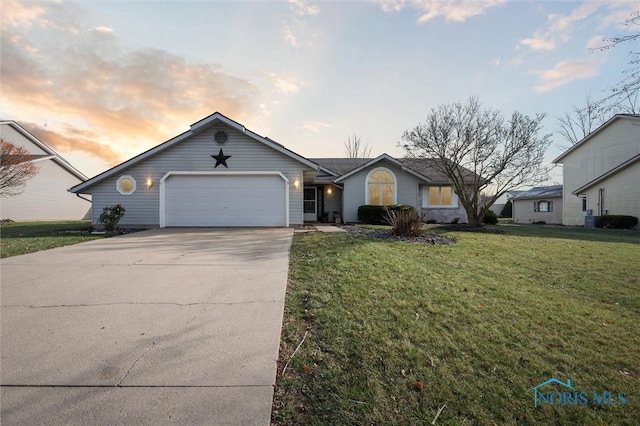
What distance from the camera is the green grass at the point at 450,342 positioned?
210cm

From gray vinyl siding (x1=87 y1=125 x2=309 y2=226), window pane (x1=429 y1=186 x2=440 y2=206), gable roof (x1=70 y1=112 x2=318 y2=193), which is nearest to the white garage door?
gray vinyl siding (x1=87 y1=125 x2=309 y2=226)

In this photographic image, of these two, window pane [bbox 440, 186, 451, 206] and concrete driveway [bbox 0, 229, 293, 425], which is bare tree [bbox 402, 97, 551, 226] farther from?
concrete driveway [bbox 0, 229, 293, 425]

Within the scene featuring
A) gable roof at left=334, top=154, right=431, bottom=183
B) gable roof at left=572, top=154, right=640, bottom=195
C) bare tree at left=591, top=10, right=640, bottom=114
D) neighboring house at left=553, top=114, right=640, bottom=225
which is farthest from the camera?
gable roof at left=334, top=154, right=431, bottom=183

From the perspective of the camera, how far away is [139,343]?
2809 mm

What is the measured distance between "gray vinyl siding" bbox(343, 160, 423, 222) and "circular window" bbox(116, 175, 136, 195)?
11.4 metres

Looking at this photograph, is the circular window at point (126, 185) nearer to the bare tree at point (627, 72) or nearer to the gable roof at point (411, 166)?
the gable roof at point (411, 166)

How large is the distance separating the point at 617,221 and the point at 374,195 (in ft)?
48.0

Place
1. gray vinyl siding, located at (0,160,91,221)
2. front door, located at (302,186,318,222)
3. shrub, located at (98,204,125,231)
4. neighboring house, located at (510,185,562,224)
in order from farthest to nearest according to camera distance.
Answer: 1. neighboring house, located at (510,185,562,224)
2. gray vinyl siding, located at (0,160,91,221)
3. front door, located at (302,186,318,222)
4. shrub, located at (98,204,125,231)

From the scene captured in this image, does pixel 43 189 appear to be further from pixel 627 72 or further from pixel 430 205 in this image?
pixel 627 72

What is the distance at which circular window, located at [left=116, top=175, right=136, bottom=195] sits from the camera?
1295cm

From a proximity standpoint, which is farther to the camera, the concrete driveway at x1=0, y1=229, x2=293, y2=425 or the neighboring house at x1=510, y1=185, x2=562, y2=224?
the neighboring house at x1=510, y1=185, x2=562, y2=224

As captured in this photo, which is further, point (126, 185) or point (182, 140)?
point (126, 185)

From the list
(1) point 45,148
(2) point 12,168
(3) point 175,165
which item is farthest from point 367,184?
(1) point 45,148

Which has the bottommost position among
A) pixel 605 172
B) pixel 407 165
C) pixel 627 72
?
pixel 627 72
